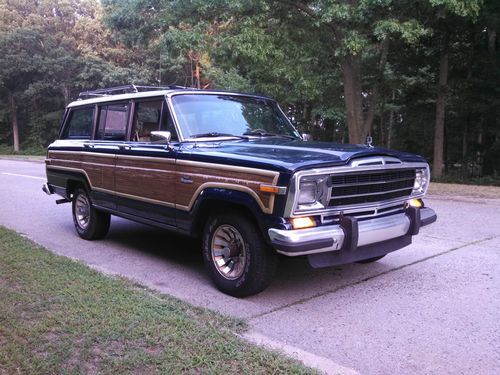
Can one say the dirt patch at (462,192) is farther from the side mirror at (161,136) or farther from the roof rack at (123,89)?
the side mirror at (161,136)

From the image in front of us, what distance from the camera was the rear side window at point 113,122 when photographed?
22.0 ft

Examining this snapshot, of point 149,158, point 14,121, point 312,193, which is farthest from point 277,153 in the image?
point 14,121

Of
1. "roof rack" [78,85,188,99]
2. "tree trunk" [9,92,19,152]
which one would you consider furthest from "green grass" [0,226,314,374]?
"tree trunk" [9,92,19,152]

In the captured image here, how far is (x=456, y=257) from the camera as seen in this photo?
21.3 ft

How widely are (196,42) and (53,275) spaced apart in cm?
1096

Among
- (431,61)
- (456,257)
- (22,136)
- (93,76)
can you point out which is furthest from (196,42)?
(22,136)

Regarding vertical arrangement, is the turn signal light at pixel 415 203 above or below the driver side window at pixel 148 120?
below

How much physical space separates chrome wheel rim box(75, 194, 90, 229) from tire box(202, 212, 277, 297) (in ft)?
10.0

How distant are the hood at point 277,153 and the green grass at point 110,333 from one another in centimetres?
140

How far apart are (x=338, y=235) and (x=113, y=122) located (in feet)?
12.7

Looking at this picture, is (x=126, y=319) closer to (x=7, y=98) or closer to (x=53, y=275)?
(x=53, y=275)

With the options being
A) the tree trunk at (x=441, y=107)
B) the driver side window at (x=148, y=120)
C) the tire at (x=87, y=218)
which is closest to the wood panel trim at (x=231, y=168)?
the driver side window at (x=148, y=120)

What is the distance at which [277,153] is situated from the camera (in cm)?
484

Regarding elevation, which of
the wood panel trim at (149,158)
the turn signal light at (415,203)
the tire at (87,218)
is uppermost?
the wood panel trim at (149,158)
